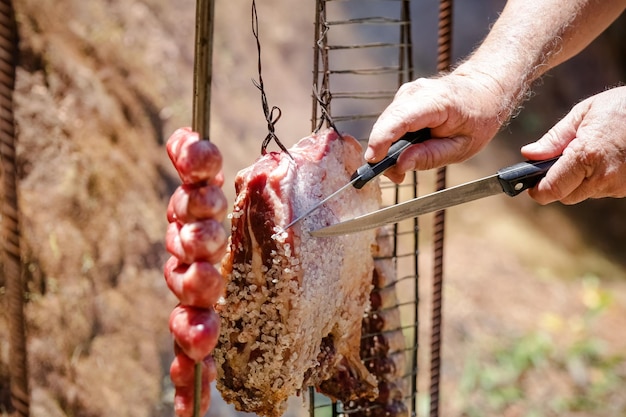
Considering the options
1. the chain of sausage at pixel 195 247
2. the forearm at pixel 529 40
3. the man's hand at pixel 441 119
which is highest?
the forearm at pixel 529 40

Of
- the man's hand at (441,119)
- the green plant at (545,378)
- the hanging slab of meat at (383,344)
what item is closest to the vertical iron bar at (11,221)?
the man's hand at (441,119)

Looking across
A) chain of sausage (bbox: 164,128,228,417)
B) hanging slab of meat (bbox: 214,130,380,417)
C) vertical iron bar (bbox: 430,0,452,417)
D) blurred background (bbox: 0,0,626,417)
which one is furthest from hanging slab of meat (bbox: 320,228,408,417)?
chain of sausage (bbox: 164,128,228,417)

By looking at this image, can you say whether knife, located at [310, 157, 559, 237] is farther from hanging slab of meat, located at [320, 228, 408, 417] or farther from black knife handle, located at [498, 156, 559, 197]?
hanging slab of meat, located at [320, 228, 408, 417]

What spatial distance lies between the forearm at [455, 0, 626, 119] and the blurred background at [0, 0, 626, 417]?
0.10m

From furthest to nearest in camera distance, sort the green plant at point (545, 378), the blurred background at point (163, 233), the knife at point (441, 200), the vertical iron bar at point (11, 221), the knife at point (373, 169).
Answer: the green plant at point (545, 378) → the blurred background at point (163, 233) → the knife at point (373, 169) → the knife at point (441, 200) → the vertical iron bar at point (11, 221)

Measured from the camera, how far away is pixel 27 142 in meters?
2.60

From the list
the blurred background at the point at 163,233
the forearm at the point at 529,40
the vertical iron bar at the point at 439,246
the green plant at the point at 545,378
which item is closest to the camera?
the forearm at the point at 529,40

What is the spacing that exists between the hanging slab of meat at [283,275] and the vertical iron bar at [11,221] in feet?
1.15

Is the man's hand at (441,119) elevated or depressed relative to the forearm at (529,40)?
depressed

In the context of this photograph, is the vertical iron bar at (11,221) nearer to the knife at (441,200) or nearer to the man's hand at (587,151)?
the knife at (441,200)

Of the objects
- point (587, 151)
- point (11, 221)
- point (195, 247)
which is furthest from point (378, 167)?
point (11, 221)

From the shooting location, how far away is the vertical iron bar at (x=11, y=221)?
1149 mm

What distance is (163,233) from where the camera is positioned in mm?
2898

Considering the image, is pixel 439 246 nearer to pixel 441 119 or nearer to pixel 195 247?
pixel 441 119
